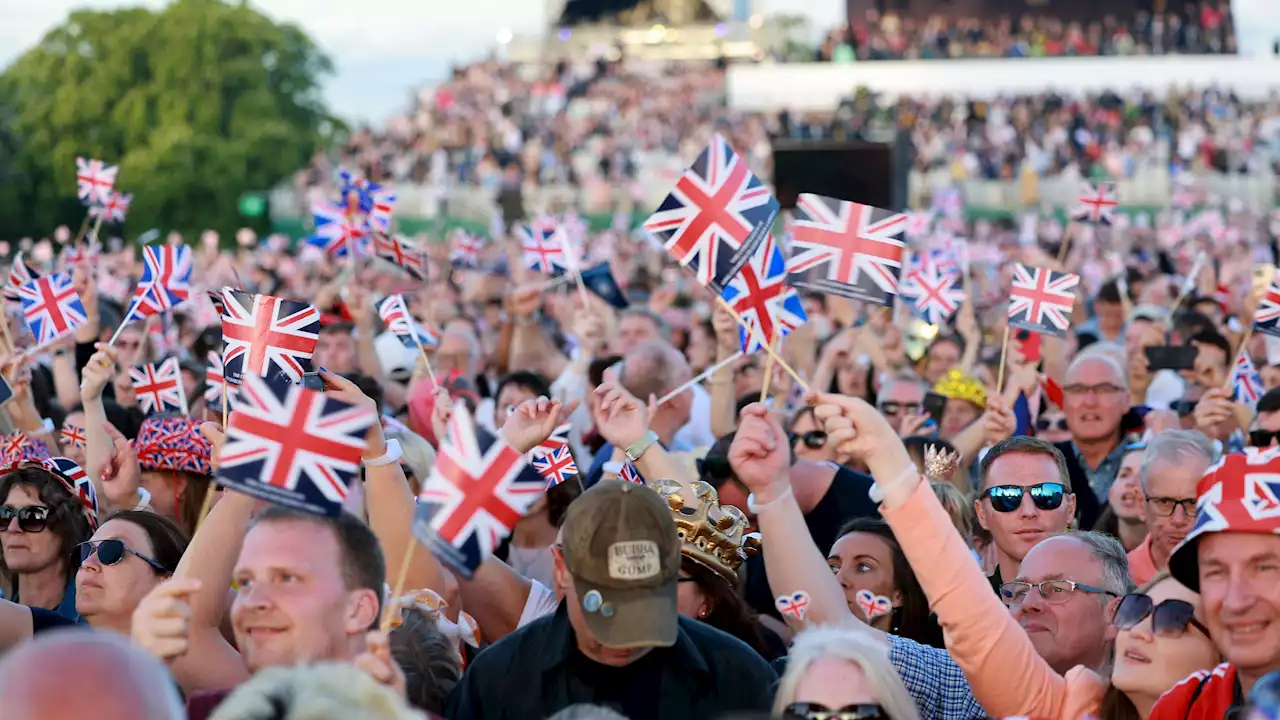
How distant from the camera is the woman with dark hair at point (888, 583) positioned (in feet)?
16.9

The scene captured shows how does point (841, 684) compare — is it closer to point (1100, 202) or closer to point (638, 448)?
point (638, 448)

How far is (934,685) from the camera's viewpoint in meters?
4.45

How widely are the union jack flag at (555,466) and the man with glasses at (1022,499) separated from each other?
4.32 ft

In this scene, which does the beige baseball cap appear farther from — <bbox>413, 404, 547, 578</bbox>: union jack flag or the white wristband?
the white wristband

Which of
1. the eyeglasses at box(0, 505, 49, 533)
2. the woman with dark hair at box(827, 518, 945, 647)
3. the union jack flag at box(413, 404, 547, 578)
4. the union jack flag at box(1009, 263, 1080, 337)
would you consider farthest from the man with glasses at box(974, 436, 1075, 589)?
the eyeglasses at box(0, 505, 49, 533)

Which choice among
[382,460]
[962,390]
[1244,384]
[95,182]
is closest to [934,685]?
[382,460]

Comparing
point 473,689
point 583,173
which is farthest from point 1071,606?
point 583,173

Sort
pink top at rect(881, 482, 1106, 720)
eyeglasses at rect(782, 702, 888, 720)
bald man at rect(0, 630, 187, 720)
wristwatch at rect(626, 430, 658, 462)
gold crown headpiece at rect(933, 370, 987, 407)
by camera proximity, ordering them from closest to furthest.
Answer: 1. bald man at rect(0, 630, 187, 720)
2. eyeglasses at rect(782, 702, 888, 720)
3. pink top at rect(881, 482, 1106, 720)
4. wristwatch at rect(626, 430, 658, 462)
5. gold crown headpiece at rect(933, 370, 987, 407)

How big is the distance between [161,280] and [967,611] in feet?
19.8

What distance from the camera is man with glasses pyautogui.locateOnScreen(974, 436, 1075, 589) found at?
18.5ft

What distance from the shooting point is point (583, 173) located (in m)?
38.8

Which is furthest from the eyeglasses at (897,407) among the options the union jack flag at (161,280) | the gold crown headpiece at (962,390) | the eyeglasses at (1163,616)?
the eyeglasses at (1163,616)

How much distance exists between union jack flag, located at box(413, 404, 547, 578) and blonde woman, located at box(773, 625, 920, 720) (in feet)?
2.11

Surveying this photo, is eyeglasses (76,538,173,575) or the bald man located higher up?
the bald man
